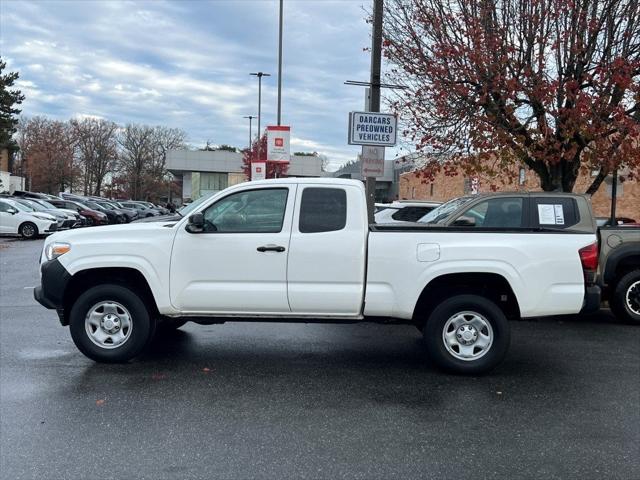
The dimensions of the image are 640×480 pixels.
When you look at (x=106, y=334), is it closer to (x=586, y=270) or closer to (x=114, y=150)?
(x=586, y=270)

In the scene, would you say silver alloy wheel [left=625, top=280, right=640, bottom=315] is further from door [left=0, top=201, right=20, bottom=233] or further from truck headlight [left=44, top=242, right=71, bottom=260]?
door [left=0, top=201, right=20, bottom=233]

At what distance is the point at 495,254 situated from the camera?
19.0 ft

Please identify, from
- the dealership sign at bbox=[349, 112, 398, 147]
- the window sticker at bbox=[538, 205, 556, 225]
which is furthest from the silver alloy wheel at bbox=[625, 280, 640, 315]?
the dealership sign at bbox=[349, 112, 398, 147]

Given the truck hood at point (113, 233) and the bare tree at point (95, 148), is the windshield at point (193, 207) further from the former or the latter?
the bare tree at point (95, 148)

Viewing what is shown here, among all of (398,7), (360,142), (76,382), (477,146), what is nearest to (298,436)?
(76,382)

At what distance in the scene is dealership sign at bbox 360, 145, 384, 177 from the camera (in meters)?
10.2

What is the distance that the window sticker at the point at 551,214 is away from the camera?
7.18 metres

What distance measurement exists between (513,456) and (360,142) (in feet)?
22.2

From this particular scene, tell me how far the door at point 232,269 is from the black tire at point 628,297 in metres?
5.44

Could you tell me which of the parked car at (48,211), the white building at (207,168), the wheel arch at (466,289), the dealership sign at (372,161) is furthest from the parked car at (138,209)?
the wheel arch at (466,289)

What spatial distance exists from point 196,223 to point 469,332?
2.96 meters

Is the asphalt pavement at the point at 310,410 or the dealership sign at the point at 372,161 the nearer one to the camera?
the asphalt pavement at the point at 310,410

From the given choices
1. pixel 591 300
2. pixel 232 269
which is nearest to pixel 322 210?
pixel 232 269

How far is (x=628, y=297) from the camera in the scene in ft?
28.3
